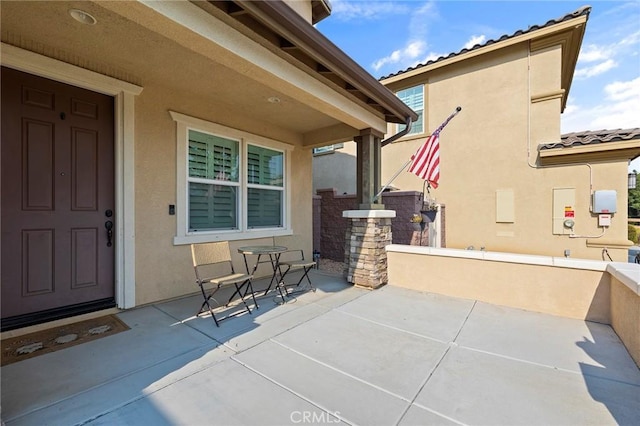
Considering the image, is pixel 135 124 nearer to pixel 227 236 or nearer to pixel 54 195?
pixel 54 195

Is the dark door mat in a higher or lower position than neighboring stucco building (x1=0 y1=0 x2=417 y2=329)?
lower

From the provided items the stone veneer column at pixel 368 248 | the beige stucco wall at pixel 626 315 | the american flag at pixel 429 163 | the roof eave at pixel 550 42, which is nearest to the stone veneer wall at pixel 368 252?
the stone veneer column at pixel 368 248

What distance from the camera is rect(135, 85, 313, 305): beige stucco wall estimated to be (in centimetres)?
361

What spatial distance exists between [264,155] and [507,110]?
5772 mm

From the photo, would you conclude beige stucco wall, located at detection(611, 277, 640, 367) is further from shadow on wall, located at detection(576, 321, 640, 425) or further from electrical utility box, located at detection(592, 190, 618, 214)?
electrical utility box, located at detection(592, 190, 618, 214)

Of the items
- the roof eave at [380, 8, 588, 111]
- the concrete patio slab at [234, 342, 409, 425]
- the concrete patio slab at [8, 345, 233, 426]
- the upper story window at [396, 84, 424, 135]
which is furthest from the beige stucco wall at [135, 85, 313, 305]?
the roof eave at [380, 8, 588, 111]

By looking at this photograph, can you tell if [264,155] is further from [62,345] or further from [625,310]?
[625,310]

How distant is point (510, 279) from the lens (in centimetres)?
379

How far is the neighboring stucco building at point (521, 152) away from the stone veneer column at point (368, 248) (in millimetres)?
3368

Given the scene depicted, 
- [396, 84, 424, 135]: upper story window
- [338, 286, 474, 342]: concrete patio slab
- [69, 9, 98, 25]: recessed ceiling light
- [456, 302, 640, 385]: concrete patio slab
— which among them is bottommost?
[456, 302, 640, 385]: concrete patio slab

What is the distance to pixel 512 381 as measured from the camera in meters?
2.14

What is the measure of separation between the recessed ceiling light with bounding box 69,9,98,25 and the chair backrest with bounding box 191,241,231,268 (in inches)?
93.0

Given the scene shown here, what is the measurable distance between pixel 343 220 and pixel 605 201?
17.1 ft

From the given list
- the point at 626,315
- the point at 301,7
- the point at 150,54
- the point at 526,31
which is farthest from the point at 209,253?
the point at 526,31
